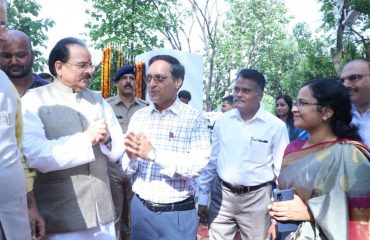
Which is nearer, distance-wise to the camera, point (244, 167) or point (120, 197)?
point (244, 167)

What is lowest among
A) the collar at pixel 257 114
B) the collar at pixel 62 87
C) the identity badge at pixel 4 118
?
the collar at pixel 257 114

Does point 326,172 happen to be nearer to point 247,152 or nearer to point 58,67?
point 247,152

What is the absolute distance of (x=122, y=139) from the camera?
3018mm

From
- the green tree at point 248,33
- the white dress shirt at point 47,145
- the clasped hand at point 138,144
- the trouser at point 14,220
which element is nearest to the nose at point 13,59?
the white dress shirt at point 47,145

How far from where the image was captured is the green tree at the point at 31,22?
6.58m

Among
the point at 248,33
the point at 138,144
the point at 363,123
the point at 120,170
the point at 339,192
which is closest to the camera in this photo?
the point at 339,192

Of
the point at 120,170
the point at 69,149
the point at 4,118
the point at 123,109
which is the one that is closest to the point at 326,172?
the point at 69,149

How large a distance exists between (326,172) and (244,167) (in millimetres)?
1555

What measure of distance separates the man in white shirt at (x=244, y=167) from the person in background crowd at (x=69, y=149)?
148 centimetres

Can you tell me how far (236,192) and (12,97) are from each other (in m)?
2.44

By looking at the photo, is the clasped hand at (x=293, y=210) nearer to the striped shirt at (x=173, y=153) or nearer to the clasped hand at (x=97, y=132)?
the striped shirt at (x=173, y=153)

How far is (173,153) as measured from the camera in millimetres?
2975

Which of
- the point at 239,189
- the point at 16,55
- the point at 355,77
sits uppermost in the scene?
the point at 16,55

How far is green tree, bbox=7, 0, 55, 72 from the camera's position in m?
6.58
